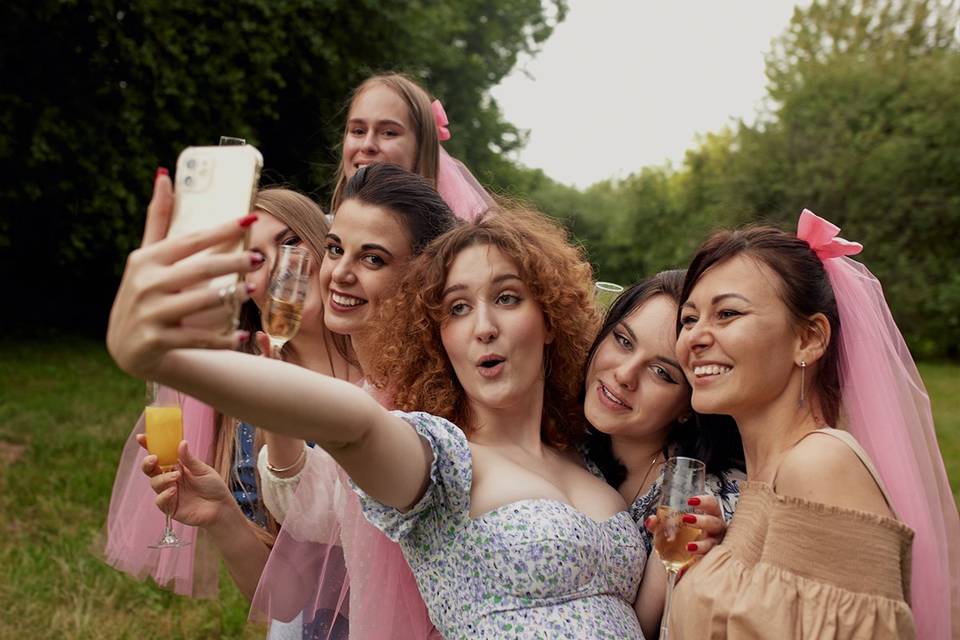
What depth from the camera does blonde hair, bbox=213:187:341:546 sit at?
11.6ft

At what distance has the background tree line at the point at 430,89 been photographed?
1202 cm

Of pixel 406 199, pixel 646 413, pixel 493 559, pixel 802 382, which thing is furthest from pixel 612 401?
pixel 406 199

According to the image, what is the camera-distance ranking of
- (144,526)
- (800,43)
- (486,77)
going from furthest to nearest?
(800,43)
(486,77)
(144,526)

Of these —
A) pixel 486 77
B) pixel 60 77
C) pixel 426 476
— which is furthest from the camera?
pixel 486 77

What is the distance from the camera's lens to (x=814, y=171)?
2030 centimetres

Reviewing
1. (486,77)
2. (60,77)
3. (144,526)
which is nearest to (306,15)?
(60,77)

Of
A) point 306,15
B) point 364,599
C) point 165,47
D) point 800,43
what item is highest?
point 800,43

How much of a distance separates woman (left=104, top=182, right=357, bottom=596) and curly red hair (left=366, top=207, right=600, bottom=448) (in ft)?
1.93

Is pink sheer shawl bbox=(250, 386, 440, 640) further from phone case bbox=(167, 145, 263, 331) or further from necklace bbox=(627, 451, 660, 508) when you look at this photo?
phone case bbox=(167, 145, 263, 331)

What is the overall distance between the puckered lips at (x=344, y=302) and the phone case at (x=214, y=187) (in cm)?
151

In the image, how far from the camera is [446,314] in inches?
115

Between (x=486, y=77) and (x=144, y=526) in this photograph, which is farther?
(x=486, y=77)

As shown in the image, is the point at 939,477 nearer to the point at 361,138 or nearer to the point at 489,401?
the point at 489,401

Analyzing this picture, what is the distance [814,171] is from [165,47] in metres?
13.6
